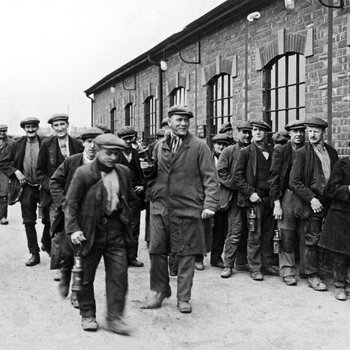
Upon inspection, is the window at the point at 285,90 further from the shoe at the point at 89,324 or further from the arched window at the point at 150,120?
the arched window at the point at 150,120

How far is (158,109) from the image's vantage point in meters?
15.7

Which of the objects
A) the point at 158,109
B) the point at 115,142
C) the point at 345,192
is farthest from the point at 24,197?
the point at 158,109

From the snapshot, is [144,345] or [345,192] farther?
[345,192]

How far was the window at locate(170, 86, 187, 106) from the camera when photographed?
13.7 meters

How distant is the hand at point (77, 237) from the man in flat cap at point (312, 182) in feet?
8.76

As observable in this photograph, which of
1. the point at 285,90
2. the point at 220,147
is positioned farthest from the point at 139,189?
the point at 285,90

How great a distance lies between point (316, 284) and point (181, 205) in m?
1.92

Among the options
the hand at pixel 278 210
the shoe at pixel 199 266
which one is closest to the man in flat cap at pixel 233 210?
the shoe at pixel 199 266

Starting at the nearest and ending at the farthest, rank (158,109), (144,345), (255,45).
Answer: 1. (144,345)
2. (255,45)
3. (158,109)

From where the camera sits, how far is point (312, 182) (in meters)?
6.09

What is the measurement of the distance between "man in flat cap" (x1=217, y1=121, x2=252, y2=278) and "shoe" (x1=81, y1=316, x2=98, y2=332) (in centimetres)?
236

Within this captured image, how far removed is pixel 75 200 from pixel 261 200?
2.79m

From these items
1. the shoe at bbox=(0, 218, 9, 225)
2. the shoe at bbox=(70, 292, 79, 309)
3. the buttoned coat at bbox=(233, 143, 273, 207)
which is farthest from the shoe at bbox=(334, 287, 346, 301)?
the shoe at bbox=(0, 218, 9, 225)

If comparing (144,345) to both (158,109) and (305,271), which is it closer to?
(305,271)
